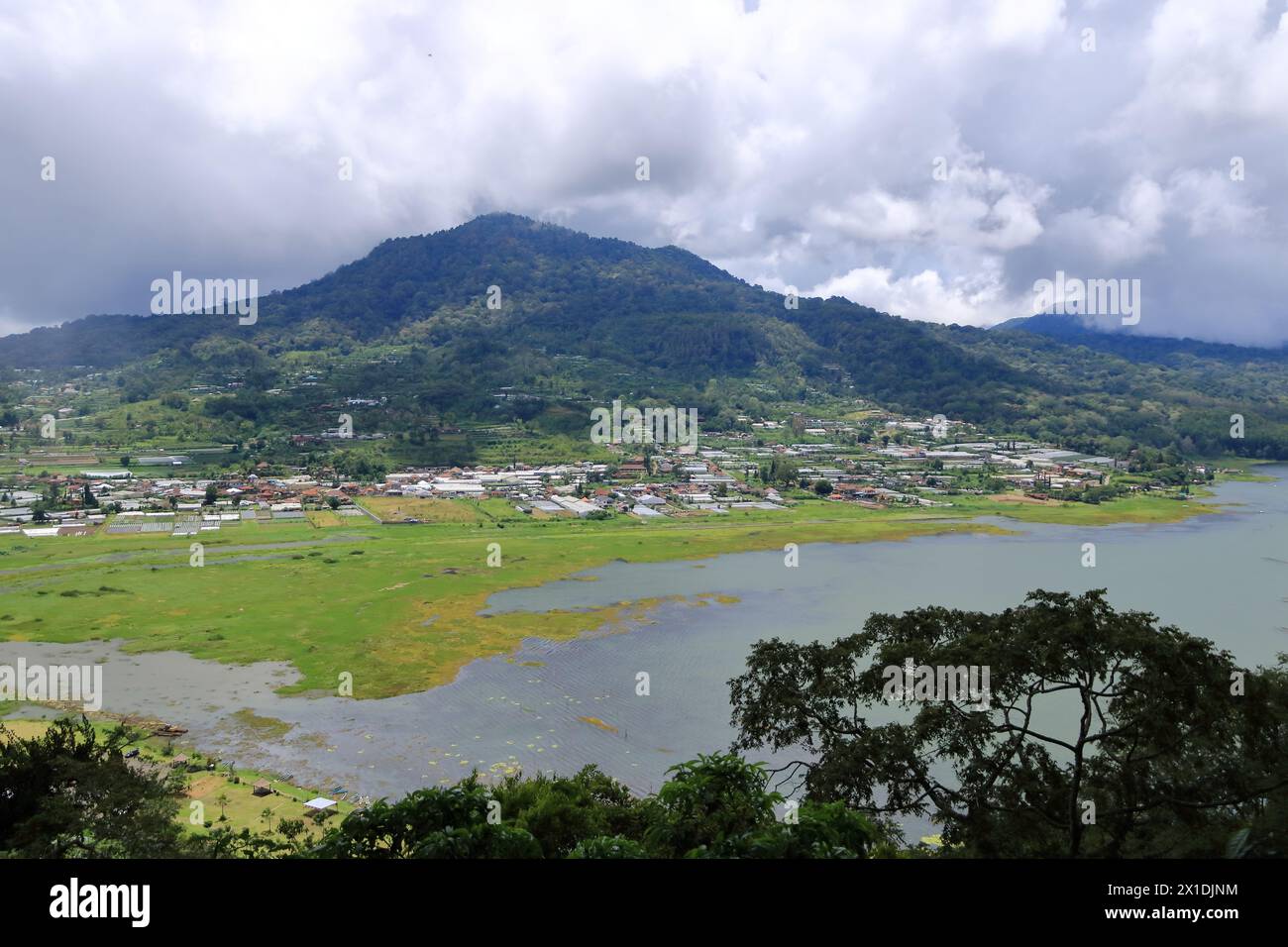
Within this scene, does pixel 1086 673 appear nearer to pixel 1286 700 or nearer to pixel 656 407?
pixel 1286 700

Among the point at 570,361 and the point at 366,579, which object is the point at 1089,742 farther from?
the point at 570,361

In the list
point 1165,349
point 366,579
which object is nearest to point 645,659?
point 366,579

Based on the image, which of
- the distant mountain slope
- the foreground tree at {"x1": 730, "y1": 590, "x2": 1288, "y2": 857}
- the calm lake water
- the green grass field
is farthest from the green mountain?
the foreground tree at {"x1": 730, "y1": 590, "x2": 1288, "y2": 857}

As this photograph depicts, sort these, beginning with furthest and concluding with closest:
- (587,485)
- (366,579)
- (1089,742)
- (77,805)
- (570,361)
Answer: (570,361) → (587,485) → (366,579) → (1089,742) → (77,805)

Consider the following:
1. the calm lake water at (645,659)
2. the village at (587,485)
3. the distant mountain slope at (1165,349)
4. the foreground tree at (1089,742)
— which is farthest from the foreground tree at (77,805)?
the distant mountain slope at (1165,349)

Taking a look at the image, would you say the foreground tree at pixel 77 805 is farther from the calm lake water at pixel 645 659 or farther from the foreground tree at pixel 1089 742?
the foreground tree at pixel 1089 742

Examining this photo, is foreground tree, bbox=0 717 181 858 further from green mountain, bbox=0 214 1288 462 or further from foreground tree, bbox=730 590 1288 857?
green mountain, bbox=0 214 1288 462
